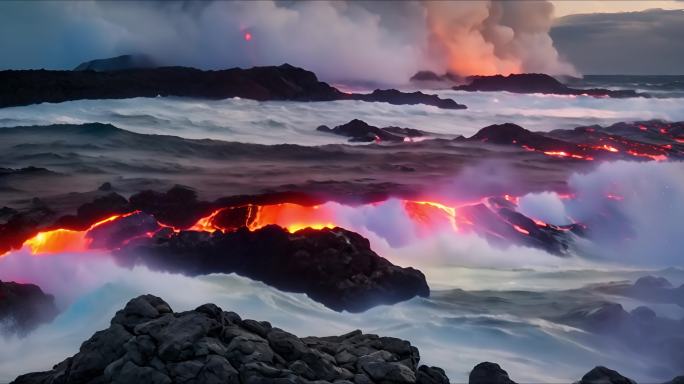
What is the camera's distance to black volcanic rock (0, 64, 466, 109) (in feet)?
46.7

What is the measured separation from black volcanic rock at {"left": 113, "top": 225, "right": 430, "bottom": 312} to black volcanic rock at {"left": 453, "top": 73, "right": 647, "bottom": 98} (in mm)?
9956

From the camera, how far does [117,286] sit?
29.5 feet

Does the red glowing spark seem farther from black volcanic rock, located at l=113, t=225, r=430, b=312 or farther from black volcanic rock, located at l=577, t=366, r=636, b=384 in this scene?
black volcanic rock, located at l=577, t=366, r=636, b=384

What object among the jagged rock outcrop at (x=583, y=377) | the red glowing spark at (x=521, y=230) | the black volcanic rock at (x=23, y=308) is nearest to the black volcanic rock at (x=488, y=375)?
the jagged rock outcrop at (x=583, y=377)

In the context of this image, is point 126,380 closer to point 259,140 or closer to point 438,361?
point 438,361

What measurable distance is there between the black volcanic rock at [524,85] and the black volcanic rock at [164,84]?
330 cm

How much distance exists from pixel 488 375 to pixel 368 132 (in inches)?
395

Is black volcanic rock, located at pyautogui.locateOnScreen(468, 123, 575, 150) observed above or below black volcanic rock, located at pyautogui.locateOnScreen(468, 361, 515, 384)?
above

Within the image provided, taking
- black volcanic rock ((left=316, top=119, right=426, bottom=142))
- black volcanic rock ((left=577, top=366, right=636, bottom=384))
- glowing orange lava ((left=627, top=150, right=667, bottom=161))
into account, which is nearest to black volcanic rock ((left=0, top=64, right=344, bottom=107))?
black volcanic rock ((left=316, top=119, right=426, bottom=142))

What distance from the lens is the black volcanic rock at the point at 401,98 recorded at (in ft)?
56.0

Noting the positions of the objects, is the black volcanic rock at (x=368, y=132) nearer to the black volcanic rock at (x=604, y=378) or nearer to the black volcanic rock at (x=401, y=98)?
the black volcanic rock at (x=401, y=98)

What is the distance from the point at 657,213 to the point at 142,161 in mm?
10641

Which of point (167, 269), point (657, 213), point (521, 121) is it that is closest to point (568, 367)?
point (167, 269)

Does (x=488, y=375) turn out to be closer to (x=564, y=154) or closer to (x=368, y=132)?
(x=368, y=132)
